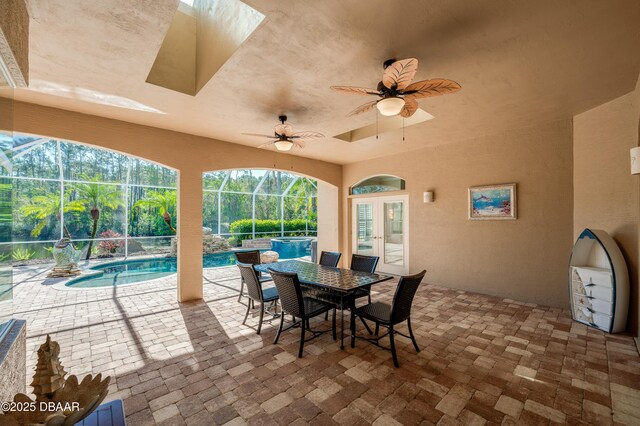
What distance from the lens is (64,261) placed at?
7.23m

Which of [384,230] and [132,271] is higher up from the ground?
[384,230]

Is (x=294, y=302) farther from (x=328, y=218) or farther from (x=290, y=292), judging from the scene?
(x=328, y=218)

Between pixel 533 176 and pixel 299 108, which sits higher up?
pixel 299 108

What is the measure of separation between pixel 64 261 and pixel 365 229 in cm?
814

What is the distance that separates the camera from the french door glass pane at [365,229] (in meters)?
7.39

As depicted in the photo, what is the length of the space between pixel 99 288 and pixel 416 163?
737 cm

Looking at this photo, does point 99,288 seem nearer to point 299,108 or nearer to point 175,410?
point 175,410

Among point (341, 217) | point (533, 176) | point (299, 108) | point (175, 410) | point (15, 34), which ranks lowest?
point (175, 410)

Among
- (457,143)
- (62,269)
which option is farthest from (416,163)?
(62,269)

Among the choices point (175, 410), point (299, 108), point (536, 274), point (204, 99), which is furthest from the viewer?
point (536, 274)

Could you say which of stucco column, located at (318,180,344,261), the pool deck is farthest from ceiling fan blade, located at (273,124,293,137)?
stucco column, located at (318,180,344,261)

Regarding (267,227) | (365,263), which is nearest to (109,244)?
(267,227)

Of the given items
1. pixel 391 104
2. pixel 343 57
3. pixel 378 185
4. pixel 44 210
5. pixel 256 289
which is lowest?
pixel 256 289

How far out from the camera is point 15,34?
1710 mm
